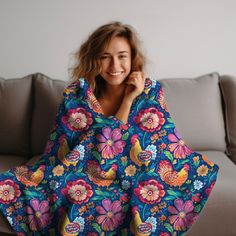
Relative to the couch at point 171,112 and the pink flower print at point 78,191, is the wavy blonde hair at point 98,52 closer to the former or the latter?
the couch at point 171,112

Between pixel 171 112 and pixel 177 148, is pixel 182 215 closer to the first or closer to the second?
pixel 177 148

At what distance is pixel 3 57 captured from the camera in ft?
6.54

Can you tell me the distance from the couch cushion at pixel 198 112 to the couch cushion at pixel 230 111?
3cm

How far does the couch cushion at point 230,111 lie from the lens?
5.70 feet

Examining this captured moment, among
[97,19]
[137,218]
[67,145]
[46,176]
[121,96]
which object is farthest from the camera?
[97,19]

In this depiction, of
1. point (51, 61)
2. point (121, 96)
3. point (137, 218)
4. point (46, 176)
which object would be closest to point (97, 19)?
point (51, 61)

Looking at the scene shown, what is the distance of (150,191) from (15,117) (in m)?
0.85

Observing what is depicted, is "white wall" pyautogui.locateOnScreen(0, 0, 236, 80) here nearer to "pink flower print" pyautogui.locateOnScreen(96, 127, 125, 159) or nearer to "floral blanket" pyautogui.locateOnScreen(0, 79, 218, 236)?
"floral blanket" pyautogui.locateOnScreen(0, 79, 218, 236)

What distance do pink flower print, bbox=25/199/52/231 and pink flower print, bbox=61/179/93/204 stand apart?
8 centimetres

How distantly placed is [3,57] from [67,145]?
86cm

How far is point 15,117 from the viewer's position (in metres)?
1.77

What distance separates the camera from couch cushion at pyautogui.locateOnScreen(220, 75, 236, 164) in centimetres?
174

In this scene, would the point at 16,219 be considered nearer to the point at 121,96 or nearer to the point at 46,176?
the point at 46,176

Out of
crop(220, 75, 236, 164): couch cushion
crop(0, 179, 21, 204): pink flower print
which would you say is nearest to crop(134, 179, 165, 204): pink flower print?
crop(0, 179, 21, 204): pink flower print
